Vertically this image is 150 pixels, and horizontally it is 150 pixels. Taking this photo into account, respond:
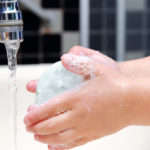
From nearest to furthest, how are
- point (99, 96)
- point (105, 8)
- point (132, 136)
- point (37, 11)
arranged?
point (99, 96), point (132, 136), point (37, 11), point (105, 8)

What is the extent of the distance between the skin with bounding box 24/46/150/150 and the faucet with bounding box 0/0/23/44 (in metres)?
0.10

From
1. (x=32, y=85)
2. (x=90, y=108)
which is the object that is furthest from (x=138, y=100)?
(x=32, y=85)

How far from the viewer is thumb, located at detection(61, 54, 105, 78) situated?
514 mm

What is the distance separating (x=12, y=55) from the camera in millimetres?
601

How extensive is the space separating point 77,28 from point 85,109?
120 centimetres

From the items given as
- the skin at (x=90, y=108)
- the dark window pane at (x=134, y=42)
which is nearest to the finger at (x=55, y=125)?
the skin at (x=90, y=108)

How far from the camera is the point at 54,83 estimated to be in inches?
22.8

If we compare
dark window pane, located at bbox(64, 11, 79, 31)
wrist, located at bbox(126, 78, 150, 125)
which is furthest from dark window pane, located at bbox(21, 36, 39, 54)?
wrist, located at bbox(126, 78, 150, 125)

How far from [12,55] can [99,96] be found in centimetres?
17

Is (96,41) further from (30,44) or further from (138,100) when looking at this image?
(138,100)

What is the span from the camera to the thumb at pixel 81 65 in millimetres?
514

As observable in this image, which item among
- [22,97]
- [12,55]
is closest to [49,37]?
[22,97]

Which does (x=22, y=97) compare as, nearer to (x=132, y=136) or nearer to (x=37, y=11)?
(x=132, y=136)

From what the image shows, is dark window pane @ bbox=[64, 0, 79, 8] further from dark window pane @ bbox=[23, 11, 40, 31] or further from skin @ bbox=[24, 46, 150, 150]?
skin @ bbox=[24, 46, 150, 150]
